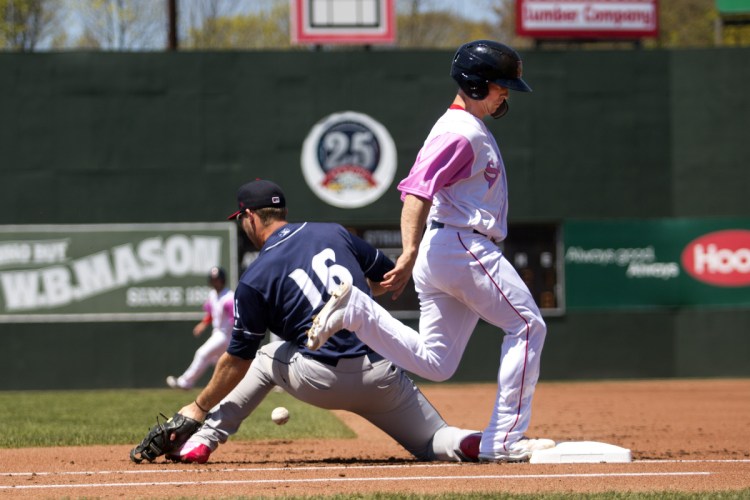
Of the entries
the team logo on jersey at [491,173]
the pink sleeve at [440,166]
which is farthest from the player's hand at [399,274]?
the team logo on jersey at [491,173]

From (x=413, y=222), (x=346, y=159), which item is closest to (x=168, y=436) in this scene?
(x=413, y=222)

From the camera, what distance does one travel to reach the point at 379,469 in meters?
6.40

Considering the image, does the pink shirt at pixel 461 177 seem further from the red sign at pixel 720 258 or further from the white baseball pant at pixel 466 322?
the red sign at pixel 720 258

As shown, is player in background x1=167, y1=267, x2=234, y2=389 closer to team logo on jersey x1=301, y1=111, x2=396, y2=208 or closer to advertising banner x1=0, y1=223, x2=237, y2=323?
advertising banner x1=0, y1=223, x2=237, y2=323

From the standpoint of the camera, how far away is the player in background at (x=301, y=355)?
6.54 meters

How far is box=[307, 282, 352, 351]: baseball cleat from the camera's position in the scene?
606 cm

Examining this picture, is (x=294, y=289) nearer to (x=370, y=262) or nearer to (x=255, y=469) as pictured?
(x=370, y=262)

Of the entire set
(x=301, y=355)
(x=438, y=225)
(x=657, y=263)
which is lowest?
(x=657, y=263)

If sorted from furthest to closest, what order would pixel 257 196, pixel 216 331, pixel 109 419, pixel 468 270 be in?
pixel 216 331
pixel 109 419
pixel 257 196
pixel 468 270

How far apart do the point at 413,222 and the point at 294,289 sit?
845 mm

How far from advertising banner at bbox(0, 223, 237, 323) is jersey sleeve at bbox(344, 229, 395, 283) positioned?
11574 mm

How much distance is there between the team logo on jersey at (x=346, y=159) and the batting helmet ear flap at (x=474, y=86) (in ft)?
39.3

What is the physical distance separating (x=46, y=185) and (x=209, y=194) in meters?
2.46

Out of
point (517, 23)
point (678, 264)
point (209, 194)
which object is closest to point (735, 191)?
point (678, 264)
